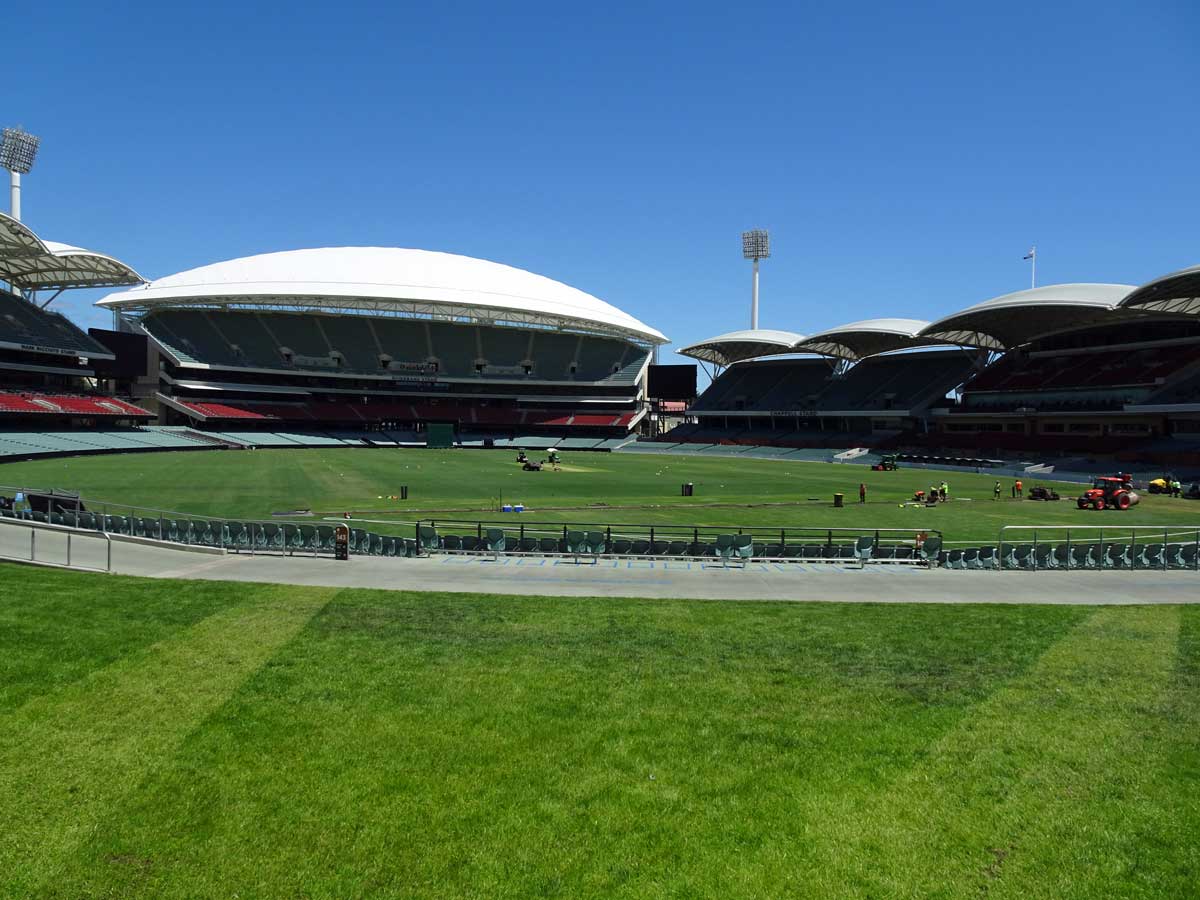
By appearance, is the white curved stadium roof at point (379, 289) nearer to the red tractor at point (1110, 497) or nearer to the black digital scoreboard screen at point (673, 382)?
the black digital scoreboard screen at point (673, 382)

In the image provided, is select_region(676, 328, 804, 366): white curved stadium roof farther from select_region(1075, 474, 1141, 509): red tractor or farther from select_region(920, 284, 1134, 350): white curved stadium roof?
select_region(1075, 474, 1141, 509): red tractor

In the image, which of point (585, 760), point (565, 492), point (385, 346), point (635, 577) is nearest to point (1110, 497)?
point (565, 492)

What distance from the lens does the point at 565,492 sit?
44000 millimetres

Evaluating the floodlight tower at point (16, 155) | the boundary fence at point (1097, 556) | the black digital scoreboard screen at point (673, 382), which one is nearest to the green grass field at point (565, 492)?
the boundary fence at point (1097, 556)

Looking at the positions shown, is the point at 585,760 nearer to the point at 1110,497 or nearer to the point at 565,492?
the point at 565,492

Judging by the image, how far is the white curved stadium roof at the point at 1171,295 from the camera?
55597 millimetres

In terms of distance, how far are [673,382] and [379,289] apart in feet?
152

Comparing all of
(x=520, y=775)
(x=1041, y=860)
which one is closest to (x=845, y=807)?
(x=1041, y=860)

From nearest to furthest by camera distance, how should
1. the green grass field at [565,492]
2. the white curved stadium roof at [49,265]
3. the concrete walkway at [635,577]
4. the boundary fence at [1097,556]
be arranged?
the concrete walkway at [635,577], the boundary fence at [1097,556], the green grass field at [565,492], the white curved stadium roof at [49,265]

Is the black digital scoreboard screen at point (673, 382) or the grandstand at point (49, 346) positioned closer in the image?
the grandstand at point (49, 346)

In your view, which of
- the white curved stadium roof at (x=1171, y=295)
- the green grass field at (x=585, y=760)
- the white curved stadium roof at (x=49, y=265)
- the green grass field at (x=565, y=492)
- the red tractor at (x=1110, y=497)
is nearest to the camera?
the green grass field at (x=585, y=760)

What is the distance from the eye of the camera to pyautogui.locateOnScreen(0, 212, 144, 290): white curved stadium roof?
74688 millimetres

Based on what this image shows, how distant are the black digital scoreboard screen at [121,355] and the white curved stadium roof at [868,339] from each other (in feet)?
285

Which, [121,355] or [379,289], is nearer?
[121,355]
